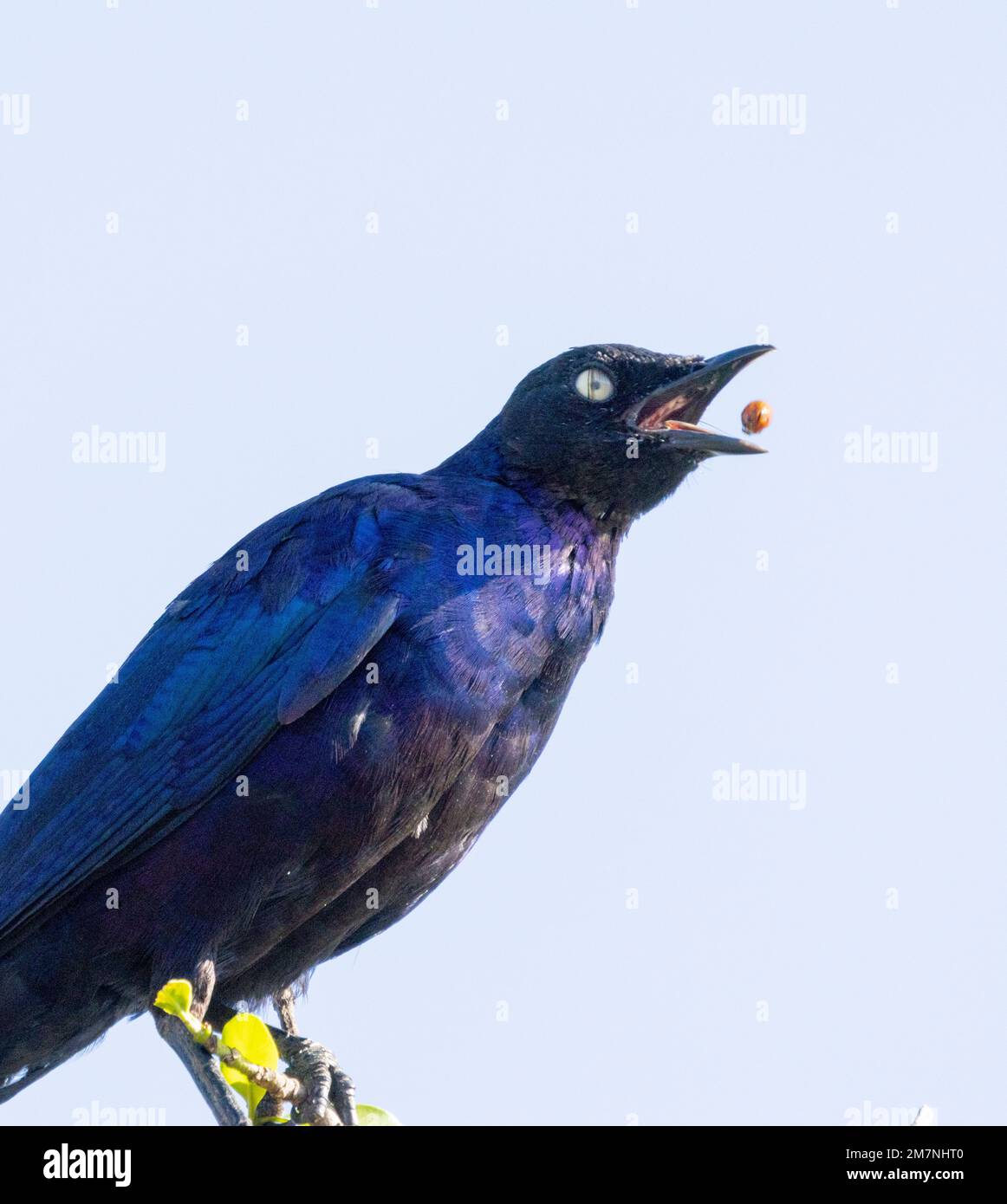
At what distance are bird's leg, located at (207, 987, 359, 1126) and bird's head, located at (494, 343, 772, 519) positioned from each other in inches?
91.2

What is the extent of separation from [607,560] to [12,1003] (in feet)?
9.06

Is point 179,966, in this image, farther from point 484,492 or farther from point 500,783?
point 484,492

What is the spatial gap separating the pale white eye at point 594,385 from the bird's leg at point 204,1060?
2.67 m

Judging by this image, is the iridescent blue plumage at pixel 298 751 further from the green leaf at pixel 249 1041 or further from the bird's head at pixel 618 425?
the green leaf at pixel 249 1041

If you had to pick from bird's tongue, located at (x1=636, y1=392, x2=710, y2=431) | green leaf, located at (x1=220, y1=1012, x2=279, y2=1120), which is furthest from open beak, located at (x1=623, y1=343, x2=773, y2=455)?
green leaf, located at (x1=220, y1=1012, x2=279, y2=1120)

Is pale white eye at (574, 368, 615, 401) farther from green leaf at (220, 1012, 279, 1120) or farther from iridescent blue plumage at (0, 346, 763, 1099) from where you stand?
green leaf at (220, 1012, 279, 1120)

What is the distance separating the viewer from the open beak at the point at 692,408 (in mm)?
6758

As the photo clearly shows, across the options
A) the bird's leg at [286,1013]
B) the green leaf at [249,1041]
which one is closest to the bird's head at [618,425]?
the bird's leg at [286,1013]

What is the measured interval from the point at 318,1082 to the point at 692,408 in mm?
3023

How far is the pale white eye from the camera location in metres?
6.92

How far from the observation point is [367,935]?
6.80m

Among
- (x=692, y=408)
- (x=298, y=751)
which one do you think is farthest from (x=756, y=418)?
(x=298, y=751)

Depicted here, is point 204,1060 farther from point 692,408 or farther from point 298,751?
point 692,408
